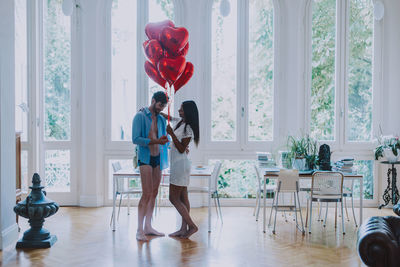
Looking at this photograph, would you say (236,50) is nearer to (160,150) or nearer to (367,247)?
(160,150)

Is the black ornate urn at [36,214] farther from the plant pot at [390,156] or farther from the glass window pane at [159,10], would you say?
the plant pot at [390,156]

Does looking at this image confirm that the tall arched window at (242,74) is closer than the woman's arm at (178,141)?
No

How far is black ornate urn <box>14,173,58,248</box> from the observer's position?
4.70 meters

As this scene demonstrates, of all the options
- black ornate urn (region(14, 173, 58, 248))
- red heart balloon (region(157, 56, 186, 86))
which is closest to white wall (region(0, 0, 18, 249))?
black ornate urn (region(14, 173, 58, 248))

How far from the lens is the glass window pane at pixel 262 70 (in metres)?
7.24

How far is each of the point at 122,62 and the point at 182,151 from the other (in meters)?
2.84

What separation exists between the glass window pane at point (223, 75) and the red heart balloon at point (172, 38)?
2.25 m

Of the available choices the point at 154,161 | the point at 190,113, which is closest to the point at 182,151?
the point at 154,161

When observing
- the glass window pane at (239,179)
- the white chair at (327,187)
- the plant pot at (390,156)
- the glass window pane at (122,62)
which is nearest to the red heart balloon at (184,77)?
the glass window pane at (122,62)

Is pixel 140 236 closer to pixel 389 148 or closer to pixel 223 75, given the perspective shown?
pixel 223 75

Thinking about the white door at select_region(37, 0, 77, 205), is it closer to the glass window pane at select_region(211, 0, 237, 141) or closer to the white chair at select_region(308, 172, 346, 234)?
the glass window pane at select_region(211, 0, 237, 141)

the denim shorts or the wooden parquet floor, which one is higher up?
the denim shorts

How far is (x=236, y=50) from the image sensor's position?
7250mm

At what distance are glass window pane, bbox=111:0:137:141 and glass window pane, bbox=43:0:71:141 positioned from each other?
0.76 meters
